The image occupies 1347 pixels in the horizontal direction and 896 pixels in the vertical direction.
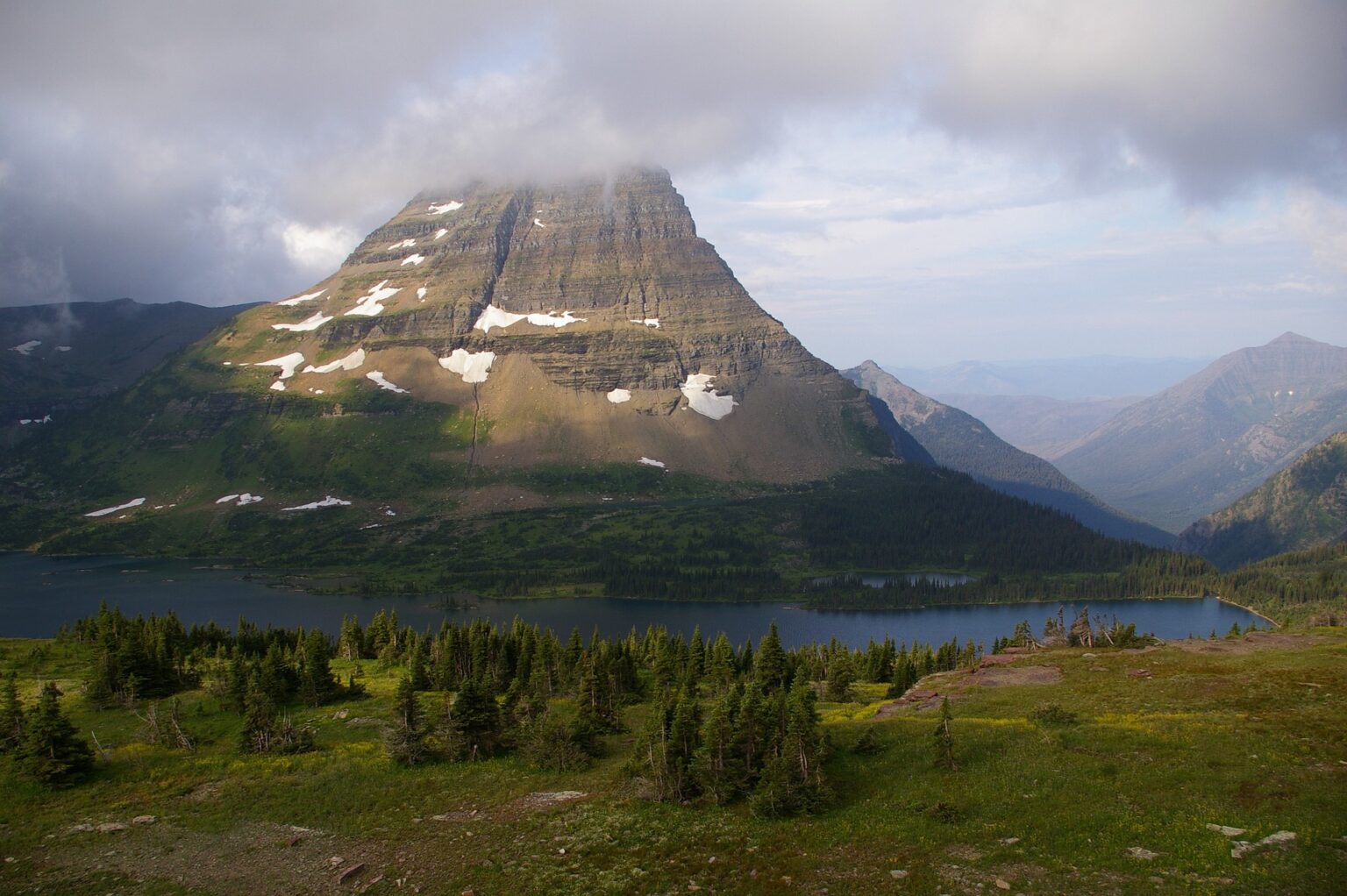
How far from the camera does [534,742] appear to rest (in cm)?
5169

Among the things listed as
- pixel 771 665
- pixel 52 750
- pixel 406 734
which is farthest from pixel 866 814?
pixel 52 750

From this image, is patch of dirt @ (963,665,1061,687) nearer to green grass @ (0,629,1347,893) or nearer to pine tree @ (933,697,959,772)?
green grass @ (0,629,1347,893)

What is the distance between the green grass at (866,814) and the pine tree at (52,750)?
53.5 inches

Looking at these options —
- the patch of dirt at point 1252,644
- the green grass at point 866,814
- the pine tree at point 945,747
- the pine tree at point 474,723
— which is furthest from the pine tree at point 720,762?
the patch of dirt at point 1252,644

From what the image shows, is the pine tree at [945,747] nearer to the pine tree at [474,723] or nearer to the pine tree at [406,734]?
the pine tree at [474,723]

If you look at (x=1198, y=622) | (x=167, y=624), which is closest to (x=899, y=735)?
(x=167, y=624)

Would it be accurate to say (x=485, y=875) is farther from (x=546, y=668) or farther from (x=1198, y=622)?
(x=1198, y=622)

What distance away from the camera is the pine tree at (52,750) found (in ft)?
157

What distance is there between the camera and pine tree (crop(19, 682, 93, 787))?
157 feet

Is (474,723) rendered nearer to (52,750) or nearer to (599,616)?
(52,750)

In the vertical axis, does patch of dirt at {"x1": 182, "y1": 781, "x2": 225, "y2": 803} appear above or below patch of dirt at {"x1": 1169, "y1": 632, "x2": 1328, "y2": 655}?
below

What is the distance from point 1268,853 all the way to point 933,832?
38.5ft

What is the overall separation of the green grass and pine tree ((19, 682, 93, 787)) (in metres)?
1.36

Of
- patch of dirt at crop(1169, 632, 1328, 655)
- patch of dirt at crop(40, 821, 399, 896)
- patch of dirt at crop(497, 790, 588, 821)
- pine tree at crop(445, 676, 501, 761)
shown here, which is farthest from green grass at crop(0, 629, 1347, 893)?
patch of dirt at crop(1169, 632, 1328, 655)
